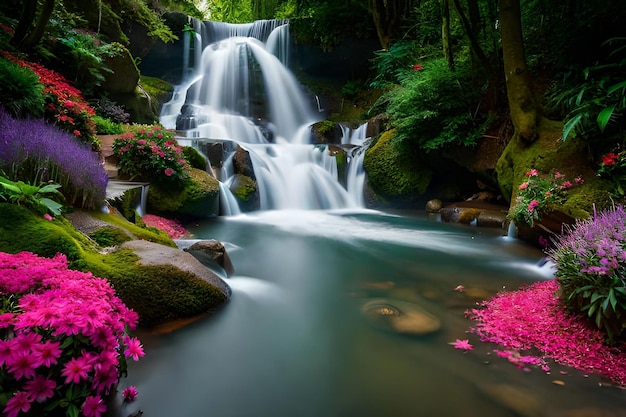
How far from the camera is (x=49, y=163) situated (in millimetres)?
3896

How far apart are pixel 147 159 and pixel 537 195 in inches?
266

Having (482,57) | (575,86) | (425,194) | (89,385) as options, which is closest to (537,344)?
(89,385)

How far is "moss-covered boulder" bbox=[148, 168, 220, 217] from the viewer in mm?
7125

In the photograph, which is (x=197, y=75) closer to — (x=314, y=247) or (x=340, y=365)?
(x=314, y=247)

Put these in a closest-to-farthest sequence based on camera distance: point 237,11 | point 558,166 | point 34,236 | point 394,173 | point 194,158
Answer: point 34,236
point 558,166
point 194,158
point 394,173
point 237,11

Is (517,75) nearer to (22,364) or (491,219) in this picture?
(491,219)

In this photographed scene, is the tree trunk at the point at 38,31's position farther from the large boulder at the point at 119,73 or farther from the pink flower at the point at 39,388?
the pink flower at the point at 39,388

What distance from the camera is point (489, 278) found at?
469cm

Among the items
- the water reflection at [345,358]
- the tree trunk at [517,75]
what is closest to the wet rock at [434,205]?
the tree trunk at [517,75]

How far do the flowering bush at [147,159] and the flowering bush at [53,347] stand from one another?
5702 millimetres

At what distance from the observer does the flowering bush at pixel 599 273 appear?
2758 millimetres

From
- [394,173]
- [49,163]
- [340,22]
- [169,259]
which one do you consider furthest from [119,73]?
[340,22]

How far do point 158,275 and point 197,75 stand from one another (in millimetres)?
15323

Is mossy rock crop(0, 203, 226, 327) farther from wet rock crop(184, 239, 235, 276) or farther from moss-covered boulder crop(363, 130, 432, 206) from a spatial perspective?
moss-covered boulder crop(363, 130, 432, 206)
